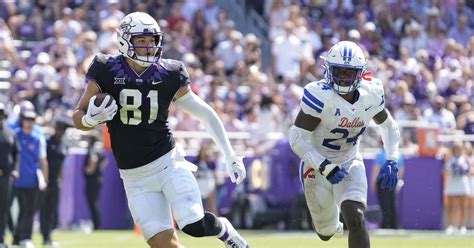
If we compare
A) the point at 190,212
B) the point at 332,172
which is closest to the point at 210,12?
the point at 332,172

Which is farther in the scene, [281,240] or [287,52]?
[287,52]

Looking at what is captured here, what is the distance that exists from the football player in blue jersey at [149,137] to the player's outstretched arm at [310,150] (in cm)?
85

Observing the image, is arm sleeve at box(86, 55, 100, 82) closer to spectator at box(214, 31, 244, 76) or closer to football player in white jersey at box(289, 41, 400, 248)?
football player in white jersey at box(289, 41, 400, 248)

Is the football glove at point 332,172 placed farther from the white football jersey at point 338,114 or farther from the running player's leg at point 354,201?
the white football jersey at point 338,114

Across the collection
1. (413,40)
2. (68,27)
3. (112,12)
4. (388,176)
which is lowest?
(388,176)

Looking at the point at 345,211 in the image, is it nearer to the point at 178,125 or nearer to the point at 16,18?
the point at 178,125

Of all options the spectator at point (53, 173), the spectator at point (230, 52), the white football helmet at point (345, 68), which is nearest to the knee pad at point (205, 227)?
the white football helmet at point (345, 68)

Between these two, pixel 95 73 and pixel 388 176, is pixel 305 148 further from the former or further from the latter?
pixel 95 73

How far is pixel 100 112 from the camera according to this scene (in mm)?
7465

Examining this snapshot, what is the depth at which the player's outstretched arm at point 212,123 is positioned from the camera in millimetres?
7957

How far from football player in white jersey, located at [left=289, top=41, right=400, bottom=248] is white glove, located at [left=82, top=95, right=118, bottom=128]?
68.3 inches

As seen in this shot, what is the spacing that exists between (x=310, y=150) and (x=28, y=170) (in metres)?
5.71

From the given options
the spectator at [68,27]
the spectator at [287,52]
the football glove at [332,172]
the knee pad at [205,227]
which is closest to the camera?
the knee pad at [205,227]

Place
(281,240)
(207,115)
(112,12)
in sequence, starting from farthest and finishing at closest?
1. (112,12)
2. (281,240)
3. (207,115)
